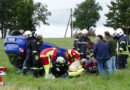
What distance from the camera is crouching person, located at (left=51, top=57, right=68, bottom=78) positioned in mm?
9000

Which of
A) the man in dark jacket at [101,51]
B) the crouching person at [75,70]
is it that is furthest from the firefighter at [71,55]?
the man in dark jacket at [101,51]

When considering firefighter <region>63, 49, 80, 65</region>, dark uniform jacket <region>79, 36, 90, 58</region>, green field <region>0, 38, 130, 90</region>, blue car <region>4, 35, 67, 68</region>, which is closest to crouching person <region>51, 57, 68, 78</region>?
firefighter <region>63, 49, 80, 65</region>

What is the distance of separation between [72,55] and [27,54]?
5.28 feet

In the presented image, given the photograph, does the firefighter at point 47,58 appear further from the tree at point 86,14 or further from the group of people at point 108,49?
the tree at point 86,14

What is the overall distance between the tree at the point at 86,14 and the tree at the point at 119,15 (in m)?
19.7

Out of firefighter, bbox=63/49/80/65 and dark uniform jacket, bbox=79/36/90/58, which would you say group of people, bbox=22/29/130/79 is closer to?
firefighter, bbox=63/49/80/65

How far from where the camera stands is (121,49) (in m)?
10.6

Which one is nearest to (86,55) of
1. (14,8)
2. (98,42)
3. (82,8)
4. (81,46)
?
(81,46)

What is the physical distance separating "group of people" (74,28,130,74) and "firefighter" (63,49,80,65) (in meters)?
0.56

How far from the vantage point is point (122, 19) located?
50406 mm

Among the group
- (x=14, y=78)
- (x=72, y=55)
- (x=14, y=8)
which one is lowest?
(x=14, y=78)

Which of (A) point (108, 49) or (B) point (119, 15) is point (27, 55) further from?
(B) point (119, 15)

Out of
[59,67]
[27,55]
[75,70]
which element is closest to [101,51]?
[75,70]

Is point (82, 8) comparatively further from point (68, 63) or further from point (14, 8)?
point (68, 63)
